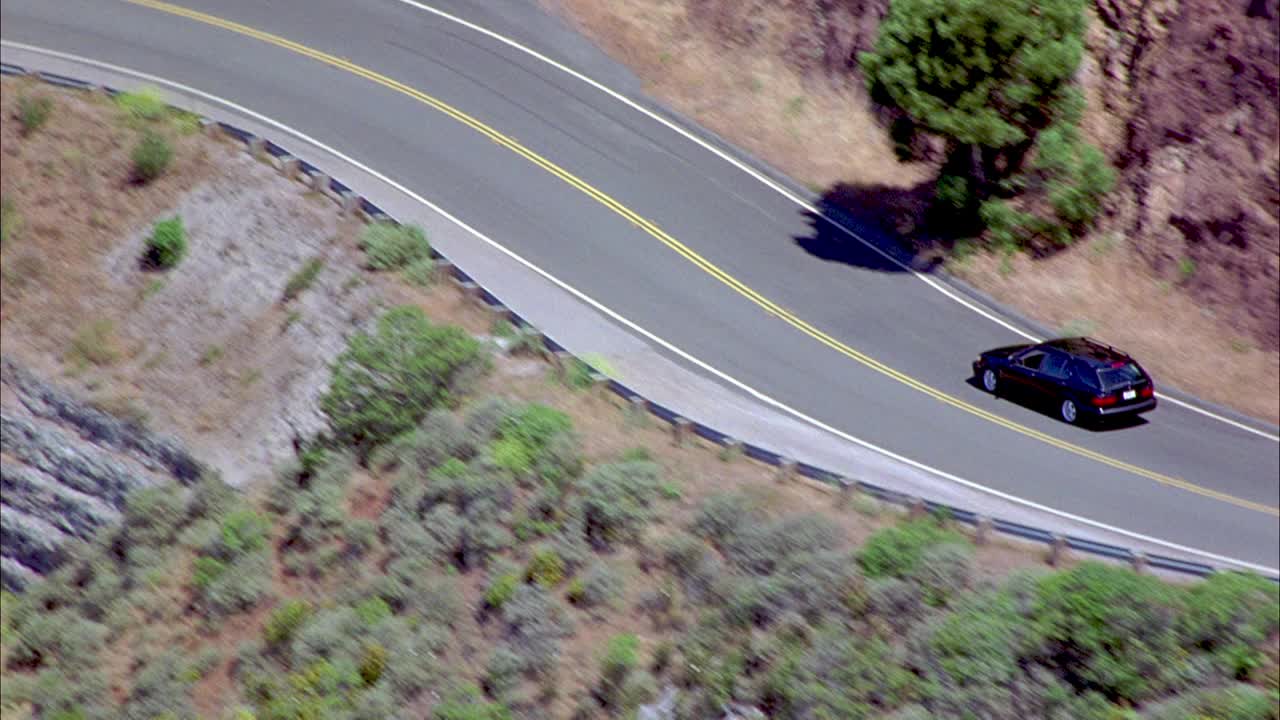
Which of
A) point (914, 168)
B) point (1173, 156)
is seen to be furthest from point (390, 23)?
point (1173, 156)

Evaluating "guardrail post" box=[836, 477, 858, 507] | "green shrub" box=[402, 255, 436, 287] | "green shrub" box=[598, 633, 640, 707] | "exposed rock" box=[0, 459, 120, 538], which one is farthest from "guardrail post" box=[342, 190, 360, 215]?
"green shrub" box=[598, 633, 640, 707]

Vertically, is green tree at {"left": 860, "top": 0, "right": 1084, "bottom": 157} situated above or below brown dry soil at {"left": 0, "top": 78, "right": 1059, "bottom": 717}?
above

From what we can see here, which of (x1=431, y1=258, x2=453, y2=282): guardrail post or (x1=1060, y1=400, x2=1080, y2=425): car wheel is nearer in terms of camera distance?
(x1=1060, y1=400, x2=1080, y2=425): car wheel

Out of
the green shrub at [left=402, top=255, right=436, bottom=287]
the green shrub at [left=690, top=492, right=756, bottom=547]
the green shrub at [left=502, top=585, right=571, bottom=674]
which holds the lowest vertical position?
the green shrub at [left=502, top=585, right=571, bottom=674]

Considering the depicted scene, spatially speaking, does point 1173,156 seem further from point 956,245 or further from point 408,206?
point 408,206

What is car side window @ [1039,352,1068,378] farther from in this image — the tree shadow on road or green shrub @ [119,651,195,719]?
green shrub @ [119,651,195,719]

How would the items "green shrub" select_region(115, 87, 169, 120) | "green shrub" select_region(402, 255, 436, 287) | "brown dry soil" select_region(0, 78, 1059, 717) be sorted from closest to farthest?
"brown dry soil" select_region(0, 78, 1059, 717)
"green shrub" select_region(402, 255, 436, 287)
"green shrub" select_region(115, 87, 169, 120)

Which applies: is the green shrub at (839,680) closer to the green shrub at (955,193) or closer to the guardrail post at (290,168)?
the green shrub at (955,193)
